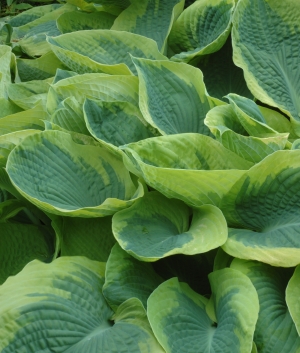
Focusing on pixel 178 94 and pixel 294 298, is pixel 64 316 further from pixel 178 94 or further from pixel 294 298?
pixel 178 94

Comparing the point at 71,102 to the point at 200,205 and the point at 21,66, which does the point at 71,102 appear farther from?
the point at 21,66

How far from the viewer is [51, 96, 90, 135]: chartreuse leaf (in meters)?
1.01

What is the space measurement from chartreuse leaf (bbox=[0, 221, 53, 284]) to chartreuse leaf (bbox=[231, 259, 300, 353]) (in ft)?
1.43

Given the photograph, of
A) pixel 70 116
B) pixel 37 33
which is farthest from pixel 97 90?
pixel 37 33

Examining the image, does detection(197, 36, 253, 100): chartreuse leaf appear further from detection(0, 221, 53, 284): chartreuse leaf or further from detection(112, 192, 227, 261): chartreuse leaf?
detection(0, 221, 53, 284): chartreuse leaf

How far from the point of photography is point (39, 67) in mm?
1439

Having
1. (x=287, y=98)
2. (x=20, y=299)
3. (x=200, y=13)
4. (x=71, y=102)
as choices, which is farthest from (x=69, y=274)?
(x=200, y=13)

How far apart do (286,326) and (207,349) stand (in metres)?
0.13

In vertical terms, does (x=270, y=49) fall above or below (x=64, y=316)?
above

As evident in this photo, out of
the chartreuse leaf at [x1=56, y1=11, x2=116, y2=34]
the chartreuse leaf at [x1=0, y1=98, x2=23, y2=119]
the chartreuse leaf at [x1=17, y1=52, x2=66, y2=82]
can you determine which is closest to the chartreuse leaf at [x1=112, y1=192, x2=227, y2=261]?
the chartreuse leaf at [x1=0, y1=98, x2=23, y2=119]

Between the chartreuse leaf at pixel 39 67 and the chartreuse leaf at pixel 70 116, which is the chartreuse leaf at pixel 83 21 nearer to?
the chartreuse leaf at pixel 39 67

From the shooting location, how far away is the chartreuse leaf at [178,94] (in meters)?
1.03

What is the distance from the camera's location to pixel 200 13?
1304mm

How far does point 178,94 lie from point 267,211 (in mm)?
323
